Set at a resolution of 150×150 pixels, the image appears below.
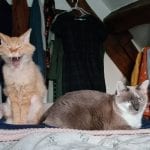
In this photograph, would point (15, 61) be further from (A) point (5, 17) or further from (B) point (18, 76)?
(A) point (5, 17)

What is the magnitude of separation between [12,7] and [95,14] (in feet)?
2.17

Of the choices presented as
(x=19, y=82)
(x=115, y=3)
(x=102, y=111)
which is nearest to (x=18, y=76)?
(x=19, y=82)

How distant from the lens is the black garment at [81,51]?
8.20 ft

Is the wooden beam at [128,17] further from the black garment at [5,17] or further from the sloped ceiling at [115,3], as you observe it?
the black garment at [5,17]

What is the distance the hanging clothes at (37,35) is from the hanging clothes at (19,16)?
50mm

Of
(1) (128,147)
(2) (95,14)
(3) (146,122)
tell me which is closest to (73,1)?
(2) (95,14)

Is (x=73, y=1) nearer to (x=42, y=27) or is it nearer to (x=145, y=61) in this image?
(x=42, y=27)

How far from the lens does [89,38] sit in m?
2.55

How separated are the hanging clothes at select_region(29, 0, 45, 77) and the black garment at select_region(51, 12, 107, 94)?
0.12m

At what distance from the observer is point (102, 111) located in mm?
1746

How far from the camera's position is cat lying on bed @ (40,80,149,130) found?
170 cm

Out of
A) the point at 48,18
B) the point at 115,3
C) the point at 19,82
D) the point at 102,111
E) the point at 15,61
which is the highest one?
the point at 115,3

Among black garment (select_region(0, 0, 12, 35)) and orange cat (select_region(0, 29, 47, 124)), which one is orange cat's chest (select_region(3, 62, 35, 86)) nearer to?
orange cat (select_region(0, 29, 47, 124))

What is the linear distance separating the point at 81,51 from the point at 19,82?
794mm
